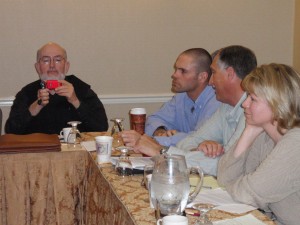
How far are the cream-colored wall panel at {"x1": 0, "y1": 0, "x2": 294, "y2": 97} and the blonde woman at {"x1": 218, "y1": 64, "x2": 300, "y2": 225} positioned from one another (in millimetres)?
2439

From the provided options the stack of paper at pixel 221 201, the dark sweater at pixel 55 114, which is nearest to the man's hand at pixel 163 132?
the dark sweater at pixel 55 114

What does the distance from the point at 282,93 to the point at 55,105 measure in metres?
2.10

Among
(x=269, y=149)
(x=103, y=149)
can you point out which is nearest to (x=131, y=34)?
(x=103, y=149)

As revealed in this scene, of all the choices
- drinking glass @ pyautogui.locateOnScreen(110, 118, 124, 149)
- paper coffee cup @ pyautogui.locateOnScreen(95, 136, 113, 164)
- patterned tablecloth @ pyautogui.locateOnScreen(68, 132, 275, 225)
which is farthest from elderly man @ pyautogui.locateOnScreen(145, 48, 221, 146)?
patterned tablecloth @ pyautogui.locateOnScreen(68, 132, 275, 225)

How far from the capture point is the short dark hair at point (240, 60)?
247 cm

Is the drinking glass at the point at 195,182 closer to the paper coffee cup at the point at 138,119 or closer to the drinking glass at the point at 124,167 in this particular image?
the drinking glass at the point at 124,167

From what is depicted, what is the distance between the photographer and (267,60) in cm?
448

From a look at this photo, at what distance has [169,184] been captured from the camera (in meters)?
1.37

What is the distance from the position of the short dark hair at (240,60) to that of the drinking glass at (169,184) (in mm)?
1192

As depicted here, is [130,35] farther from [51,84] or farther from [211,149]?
[211,149]

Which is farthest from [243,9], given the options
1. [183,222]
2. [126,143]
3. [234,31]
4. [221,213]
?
[183,222]

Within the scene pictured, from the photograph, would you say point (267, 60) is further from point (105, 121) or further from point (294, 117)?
point (294, 117)

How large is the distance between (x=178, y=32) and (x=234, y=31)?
1.81ft

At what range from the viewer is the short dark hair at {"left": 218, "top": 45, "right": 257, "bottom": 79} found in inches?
97.3
